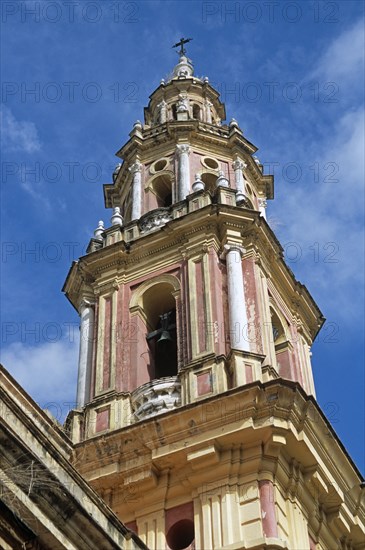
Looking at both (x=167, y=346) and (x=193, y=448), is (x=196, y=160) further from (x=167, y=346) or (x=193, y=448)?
(x=193, y=448)

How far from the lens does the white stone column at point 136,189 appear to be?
23.8 meters

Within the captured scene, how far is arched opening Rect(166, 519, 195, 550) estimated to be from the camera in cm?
1627

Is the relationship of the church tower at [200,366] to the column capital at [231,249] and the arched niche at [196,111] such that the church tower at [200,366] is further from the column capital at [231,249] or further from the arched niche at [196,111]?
the arched niche at [196,111]

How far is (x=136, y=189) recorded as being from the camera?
2466 centimetres

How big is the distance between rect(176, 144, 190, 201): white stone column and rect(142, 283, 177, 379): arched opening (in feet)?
8.96

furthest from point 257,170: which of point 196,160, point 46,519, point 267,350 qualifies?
point 46,519

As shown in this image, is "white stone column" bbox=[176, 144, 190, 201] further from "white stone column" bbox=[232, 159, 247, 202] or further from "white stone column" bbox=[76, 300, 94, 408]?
"white stone column" bbox=[76, 300, 94, 408]

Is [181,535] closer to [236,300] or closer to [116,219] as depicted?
[236,300]

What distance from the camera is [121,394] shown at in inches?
748

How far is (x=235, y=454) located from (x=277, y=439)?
0.69 m

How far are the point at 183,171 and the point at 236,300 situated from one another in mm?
5394

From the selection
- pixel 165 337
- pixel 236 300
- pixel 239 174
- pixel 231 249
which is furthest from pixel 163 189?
pixel 236 300

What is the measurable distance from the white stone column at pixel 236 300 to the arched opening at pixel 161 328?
4.73 feet

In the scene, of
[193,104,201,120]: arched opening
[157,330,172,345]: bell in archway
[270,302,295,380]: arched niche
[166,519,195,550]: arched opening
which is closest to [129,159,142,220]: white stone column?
[193,104,201,120]: arched opening
